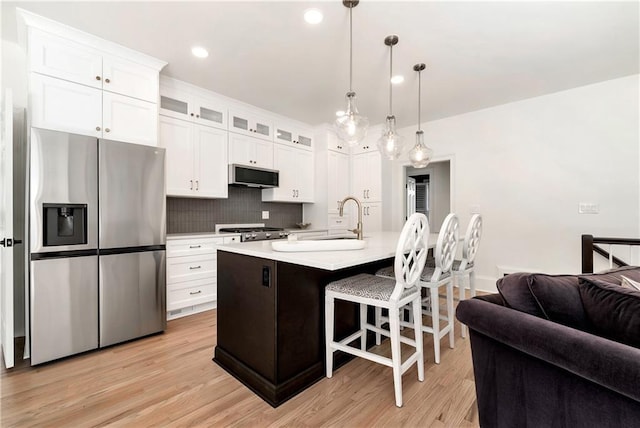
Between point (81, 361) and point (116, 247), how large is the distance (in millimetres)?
854

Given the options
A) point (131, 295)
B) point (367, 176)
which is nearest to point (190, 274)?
point (131, 295)

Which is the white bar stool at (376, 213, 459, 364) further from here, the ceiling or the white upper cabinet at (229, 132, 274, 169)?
the white upper cabinet at (229, 132, 274, 169)

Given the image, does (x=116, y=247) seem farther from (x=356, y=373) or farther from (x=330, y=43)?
(x=330, y=43)

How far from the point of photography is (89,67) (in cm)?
237

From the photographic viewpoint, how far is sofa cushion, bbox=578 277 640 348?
0.84 m

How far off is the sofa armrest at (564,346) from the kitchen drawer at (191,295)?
2.80m

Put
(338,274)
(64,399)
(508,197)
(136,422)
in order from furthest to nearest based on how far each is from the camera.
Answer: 1. (508,197)
2. (338,274)
3. (64,399)
4. (136,422)

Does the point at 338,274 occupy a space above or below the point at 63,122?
below

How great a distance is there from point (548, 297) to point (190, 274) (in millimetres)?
3034

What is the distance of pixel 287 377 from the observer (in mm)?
1672

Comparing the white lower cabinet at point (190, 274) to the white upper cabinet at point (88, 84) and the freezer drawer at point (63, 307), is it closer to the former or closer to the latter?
the freezer drawer at point (63, 307)

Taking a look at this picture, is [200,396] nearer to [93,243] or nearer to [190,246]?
[93,243]

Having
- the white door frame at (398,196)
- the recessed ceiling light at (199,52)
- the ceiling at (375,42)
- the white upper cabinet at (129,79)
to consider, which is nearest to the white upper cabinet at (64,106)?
the white upper cabinet at (129,79)

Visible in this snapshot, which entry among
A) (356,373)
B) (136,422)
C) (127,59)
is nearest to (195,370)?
(136,422)
